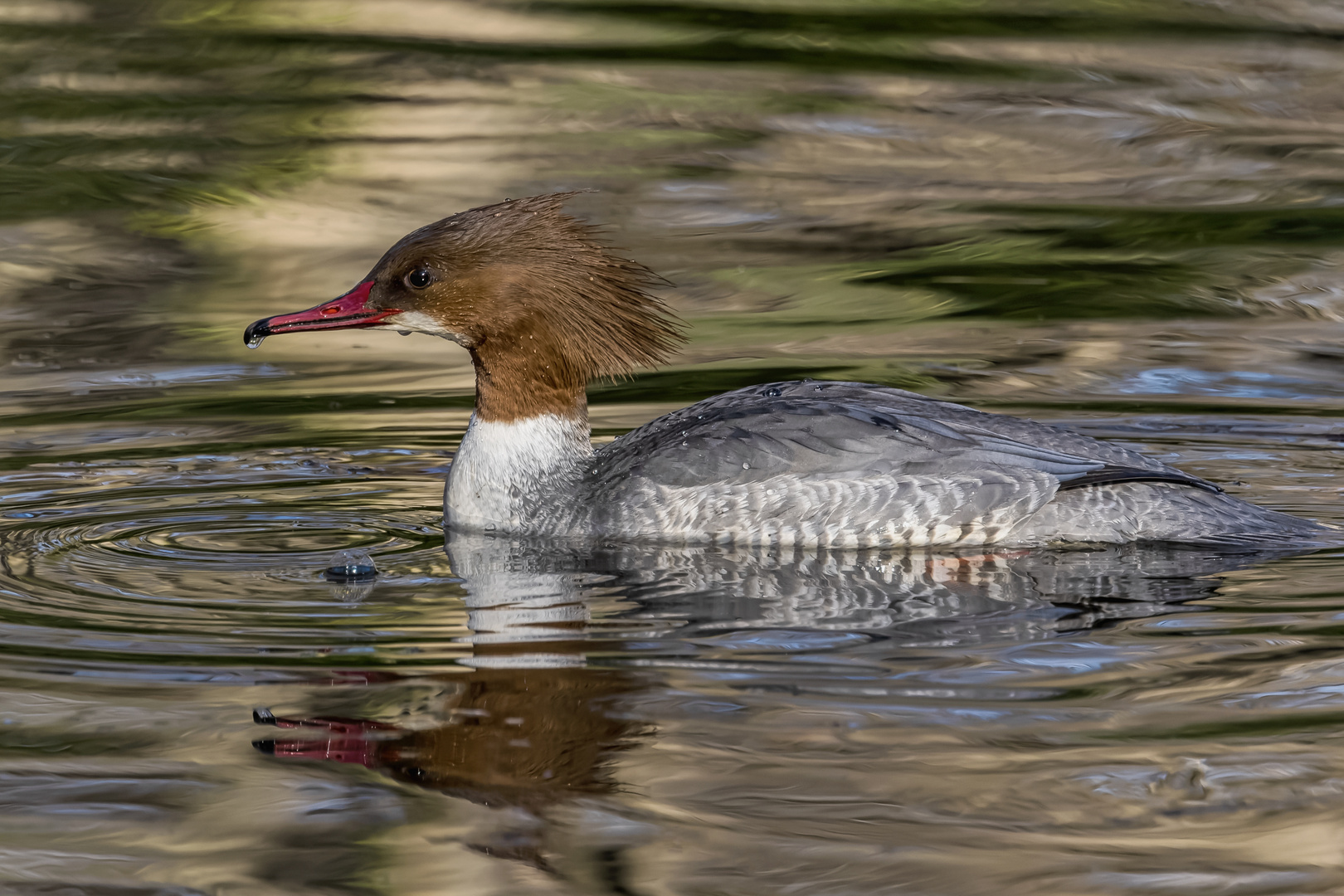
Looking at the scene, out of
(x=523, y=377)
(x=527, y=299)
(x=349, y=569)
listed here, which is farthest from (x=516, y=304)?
(x=349, y=569)

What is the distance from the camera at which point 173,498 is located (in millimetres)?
7426

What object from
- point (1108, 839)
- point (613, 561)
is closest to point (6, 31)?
point (613, 561)

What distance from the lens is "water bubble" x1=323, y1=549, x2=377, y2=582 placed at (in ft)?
20.4

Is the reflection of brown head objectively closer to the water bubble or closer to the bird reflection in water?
the bird reflection in water

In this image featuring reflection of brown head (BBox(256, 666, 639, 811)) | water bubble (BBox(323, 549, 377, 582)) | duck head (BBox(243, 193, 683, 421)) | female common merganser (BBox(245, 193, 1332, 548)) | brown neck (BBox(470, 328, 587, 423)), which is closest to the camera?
reflection of brown head (BBox(256, 666, 639, 811))

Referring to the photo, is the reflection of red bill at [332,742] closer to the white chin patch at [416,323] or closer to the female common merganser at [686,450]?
the female common merganser at [686,450]

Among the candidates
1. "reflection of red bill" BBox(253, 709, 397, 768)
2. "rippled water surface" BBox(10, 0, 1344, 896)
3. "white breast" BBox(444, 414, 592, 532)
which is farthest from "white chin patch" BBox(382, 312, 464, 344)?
"reflection of red bill" BBox(253, 709, 397, 768)

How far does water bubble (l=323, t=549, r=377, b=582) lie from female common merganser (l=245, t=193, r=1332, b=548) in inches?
31.6

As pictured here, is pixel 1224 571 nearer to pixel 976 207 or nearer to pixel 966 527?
pixel 966 527

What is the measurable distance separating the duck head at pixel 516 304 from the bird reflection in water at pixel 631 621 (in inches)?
27.4

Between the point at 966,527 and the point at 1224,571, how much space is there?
3.01 feet

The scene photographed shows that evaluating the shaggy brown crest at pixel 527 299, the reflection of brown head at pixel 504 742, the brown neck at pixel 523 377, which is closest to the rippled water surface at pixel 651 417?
the reflection of brown head at pixel 504 742

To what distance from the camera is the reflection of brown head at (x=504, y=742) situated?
14.9 feet

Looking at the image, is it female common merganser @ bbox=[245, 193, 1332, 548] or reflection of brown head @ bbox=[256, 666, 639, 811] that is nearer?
reflection of brown head @ bbox=[256, 666, 639, 811]
